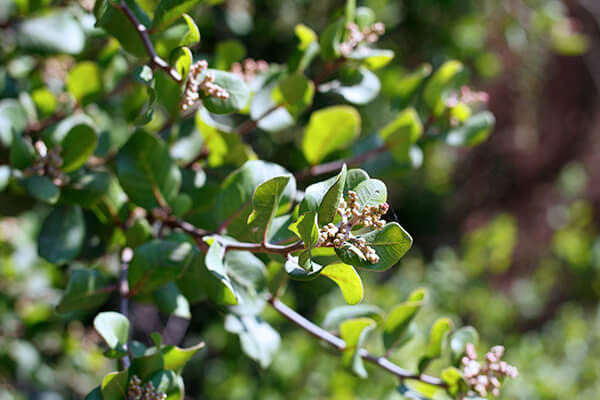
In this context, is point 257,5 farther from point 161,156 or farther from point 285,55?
Result: point 161,156

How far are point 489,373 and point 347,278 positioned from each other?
322mm

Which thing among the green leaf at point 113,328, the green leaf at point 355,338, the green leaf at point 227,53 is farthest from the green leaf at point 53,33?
Answer: the green leaf at point 355,338

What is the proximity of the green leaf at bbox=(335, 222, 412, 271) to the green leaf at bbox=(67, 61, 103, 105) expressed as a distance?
75 centimetres

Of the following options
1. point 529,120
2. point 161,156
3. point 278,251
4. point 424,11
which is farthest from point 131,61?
point 529,120

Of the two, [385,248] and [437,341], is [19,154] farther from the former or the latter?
[437,341]

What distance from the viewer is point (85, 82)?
3.42 feet

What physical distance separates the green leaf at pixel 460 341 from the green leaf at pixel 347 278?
314mm

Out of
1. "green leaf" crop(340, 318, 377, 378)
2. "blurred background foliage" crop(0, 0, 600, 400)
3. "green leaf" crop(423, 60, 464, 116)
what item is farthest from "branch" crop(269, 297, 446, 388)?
"green leaf" crop(423, 60, 464, 116)

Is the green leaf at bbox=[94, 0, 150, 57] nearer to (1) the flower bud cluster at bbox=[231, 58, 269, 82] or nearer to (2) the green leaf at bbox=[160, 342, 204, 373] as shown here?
(1) the flower bud cluster at bbox=[231, 58, 269, 82]

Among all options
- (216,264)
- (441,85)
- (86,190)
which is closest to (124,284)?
(86,190)

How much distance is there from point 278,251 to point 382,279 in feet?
11.0

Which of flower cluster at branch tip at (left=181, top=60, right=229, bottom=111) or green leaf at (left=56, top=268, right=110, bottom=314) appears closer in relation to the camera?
flower cluster at branch tip at (left=181, top=60, right=229, bottom=111)

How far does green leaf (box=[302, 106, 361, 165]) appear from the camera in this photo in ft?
3.07

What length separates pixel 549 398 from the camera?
5.65 feet
